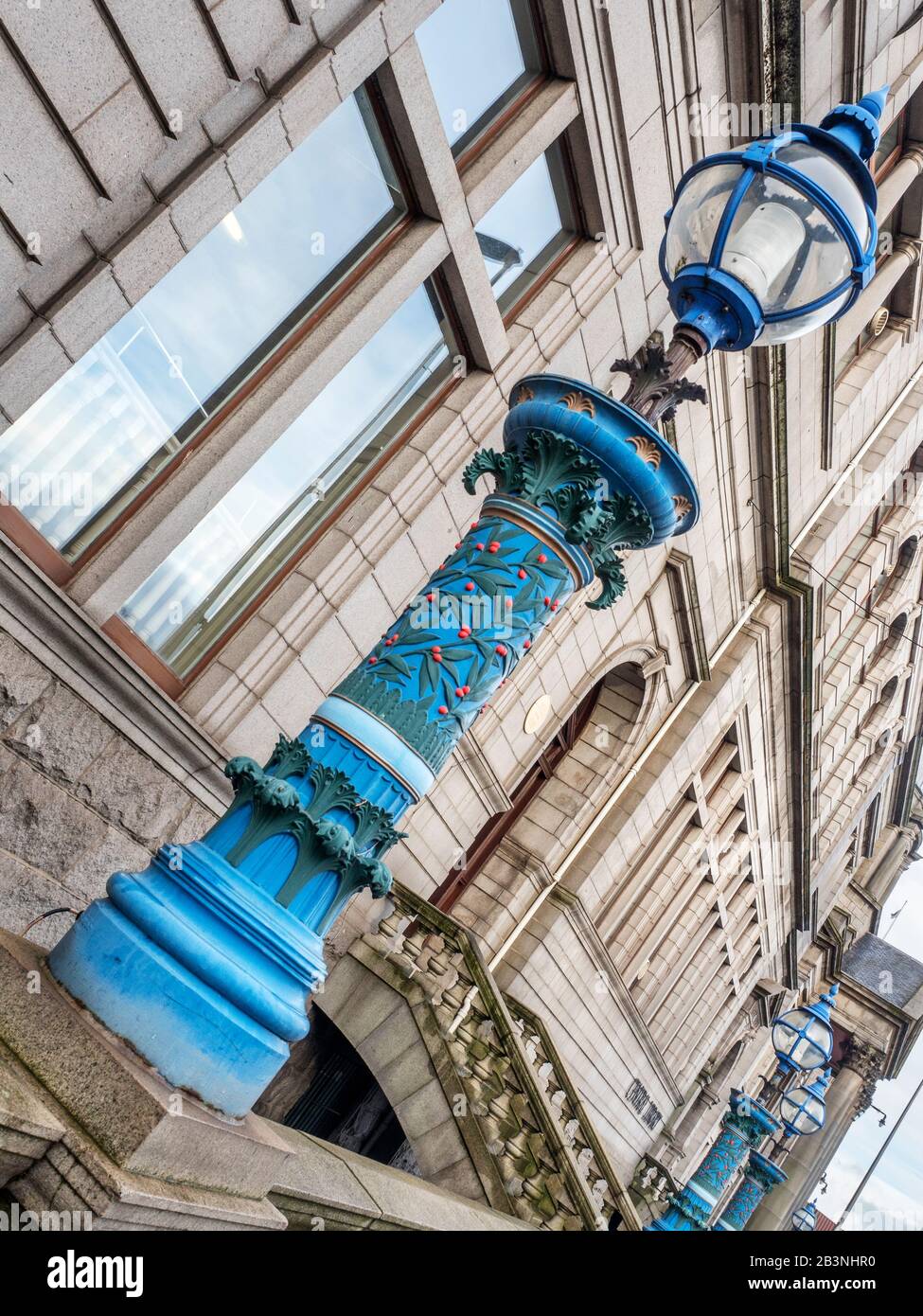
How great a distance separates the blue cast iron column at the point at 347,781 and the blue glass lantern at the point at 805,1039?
15.0 meters

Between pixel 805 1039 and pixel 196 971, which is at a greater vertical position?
pixel 805 1039

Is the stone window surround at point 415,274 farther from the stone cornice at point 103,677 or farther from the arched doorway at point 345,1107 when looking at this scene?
the arched doorway at point 345,1107

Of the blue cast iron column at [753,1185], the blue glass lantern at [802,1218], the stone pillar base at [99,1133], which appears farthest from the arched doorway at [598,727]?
the blue glass lantern at [802,1218]

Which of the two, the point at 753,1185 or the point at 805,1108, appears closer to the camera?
the point at 805,1108

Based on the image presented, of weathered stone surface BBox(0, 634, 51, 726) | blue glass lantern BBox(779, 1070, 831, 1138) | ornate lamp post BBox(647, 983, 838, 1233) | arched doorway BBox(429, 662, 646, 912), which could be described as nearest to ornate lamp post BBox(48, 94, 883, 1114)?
weathered stone surface BBox(0, 634, 51, 726)

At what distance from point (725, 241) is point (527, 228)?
6.20 m

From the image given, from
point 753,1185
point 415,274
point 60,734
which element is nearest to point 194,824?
point 60,734

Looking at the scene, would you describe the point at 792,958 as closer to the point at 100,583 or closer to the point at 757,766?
the point at 757,766

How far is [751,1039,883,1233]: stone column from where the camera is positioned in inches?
1654

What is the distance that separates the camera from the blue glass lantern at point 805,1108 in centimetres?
1852

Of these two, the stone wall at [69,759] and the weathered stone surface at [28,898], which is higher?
the stone wall at [69,759]

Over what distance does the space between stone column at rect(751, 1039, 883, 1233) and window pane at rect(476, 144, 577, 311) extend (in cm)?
4254

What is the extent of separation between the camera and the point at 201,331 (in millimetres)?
7441

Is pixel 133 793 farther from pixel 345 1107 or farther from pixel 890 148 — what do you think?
pixel 890 148
